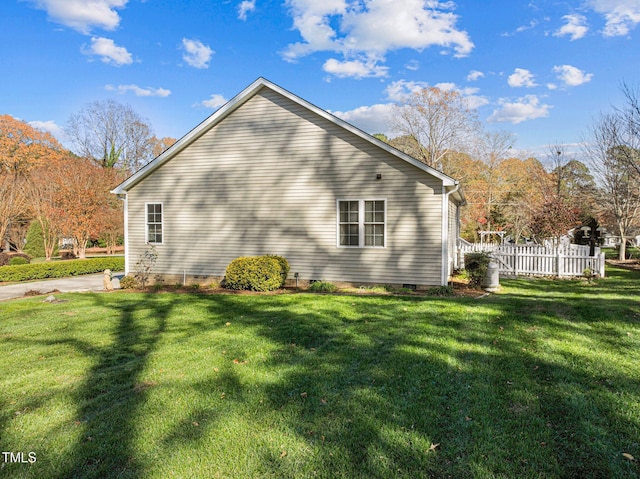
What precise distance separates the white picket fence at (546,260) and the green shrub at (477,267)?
9.30ft

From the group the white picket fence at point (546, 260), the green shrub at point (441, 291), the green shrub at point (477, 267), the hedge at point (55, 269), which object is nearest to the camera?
the green shrub at point (441, 291)

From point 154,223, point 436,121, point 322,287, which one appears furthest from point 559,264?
point 436,121

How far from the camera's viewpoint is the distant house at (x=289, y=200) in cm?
1144

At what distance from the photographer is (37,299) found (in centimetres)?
1083

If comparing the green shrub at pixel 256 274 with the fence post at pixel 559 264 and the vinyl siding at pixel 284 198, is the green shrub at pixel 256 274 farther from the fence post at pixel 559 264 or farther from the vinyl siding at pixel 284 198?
the fence post at pixel 559 264

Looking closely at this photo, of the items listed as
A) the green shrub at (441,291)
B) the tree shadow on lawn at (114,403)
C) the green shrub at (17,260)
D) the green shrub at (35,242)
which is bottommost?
the tree shadow on lawn at (114,403)

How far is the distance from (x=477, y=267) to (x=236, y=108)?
31.3 ft

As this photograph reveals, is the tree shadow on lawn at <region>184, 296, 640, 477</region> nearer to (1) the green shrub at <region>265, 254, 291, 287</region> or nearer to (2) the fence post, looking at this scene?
(1) the green shrub at <region>265, 254, 291, 287</region>

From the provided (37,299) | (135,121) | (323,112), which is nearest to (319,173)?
(323,112)

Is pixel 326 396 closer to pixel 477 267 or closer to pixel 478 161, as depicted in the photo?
pixel 477 267

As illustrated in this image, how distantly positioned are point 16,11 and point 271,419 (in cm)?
1932

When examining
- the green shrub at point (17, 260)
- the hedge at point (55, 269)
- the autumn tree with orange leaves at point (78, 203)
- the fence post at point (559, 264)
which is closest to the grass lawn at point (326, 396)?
the fence post at point (559, 264)

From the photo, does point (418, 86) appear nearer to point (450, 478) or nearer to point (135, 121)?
point (135, 121)

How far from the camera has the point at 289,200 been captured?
41.2 feet
